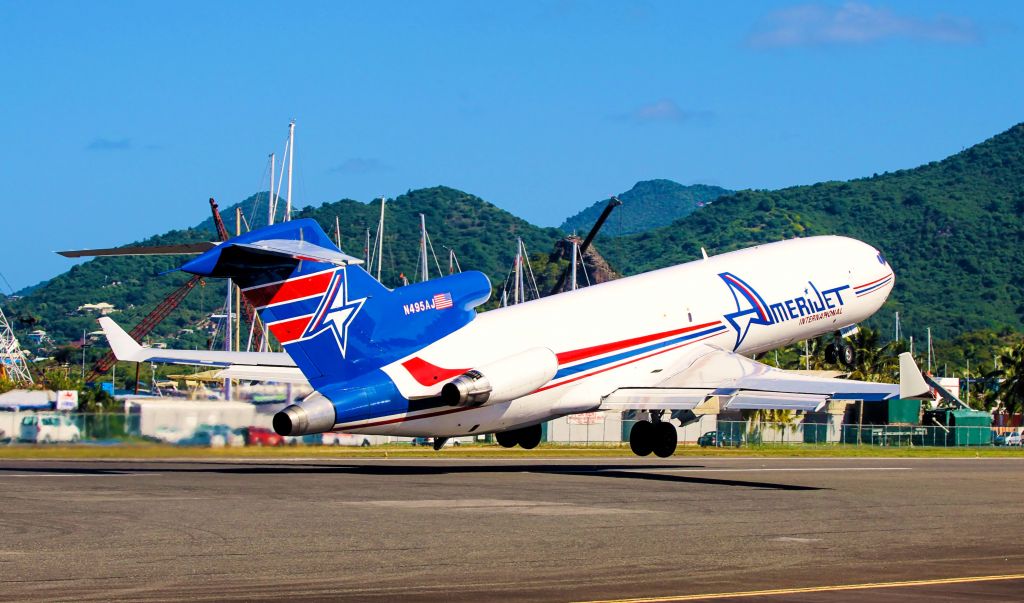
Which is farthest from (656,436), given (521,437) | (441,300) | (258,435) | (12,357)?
(12,357)

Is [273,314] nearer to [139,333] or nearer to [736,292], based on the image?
[736,292]

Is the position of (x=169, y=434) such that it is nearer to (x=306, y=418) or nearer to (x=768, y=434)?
(x=306, y=418)

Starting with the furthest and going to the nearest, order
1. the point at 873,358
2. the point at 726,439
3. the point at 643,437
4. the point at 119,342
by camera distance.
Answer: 1. the point at 873,358
2. the point at 726,439
3. the point at 643,437
4. the point at 119,342

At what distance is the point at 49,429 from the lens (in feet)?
130

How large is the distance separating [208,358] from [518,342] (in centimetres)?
829

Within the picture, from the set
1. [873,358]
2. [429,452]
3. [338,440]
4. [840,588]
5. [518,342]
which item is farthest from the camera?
[873,358]

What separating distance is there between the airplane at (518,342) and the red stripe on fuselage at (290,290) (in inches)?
1.3

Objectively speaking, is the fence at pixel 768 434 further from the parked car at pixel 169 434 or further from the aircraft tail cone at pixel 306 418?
the aircraft tail cone at pixel 306 418

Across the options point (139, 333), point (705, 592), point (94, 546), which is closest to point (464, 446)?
point (94, 546)

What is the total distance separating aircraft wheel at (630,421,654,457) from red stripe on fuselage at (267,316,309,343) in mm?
13086

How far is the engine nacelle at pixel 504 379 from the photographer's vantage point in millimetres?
33688

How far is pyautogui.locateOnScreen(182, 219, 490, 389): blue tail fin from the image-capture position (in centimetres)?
3064

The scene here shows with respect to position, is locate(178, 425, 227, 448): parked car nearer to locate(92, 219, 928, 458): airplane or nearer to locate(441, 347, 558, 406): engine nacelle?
locate(92, 219, 928, 458): airplane

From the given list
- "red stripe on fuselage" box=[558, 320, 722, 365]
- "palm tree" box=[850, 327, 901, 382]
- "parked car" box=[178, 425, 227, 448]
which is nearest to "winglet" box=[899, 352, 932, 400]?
"red stripe on fuselage" box=[558, 320, 722, 365]
